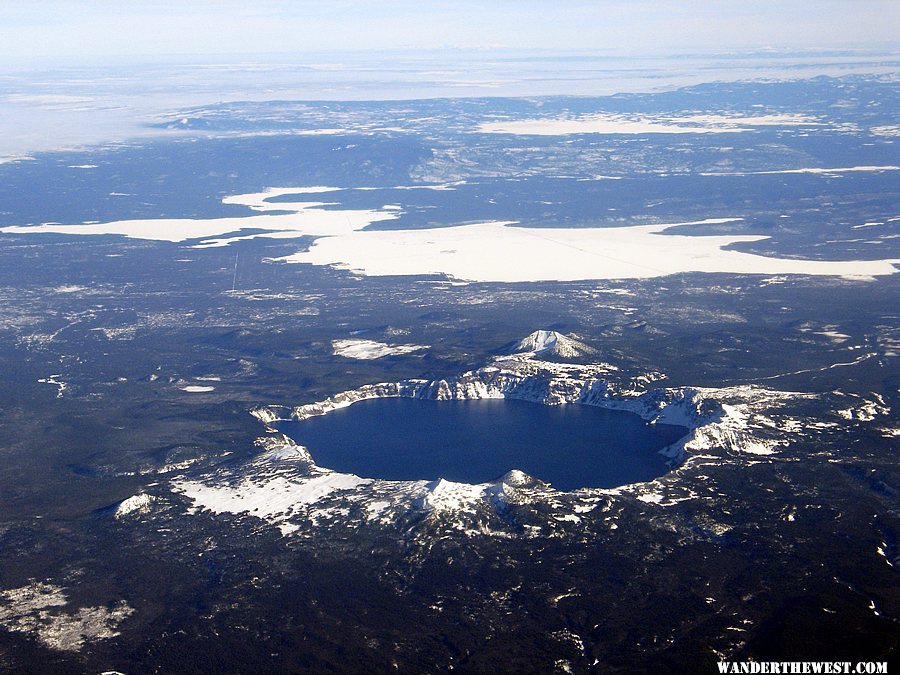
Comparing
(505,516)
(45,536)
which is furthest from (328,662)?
(45,536)

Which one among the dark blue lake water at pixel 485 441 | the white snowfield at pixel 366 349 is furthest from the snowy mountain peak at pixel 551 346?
the white snowfield at pixel 366 349

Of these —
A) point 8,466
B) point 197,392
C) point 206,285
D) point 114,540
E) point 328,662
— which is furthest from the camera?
point 206,285

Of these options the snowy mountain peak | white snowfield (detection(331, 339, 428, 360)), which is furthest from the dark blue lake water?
white snowfield (detection(331, 339, 428, 360))

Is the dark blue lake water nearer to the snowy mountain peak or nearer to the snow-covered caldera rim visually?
the snow-covered caldera rim

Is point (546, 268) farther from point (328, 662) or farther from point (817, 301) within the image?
point (328, 662)

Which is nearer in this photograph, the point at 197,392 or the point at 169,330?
the point at 197,392

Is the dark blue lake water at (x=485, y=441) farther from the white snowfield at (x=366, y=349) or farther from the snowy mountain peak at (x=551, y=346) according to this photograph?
the white snowfield at (x=366, y=349)

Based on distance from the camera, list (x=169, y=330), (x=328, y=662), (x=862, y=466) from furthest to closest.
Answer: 1. (x=169, y=330)
2. (x=862, y=466)
3. (x=328, y=662)
